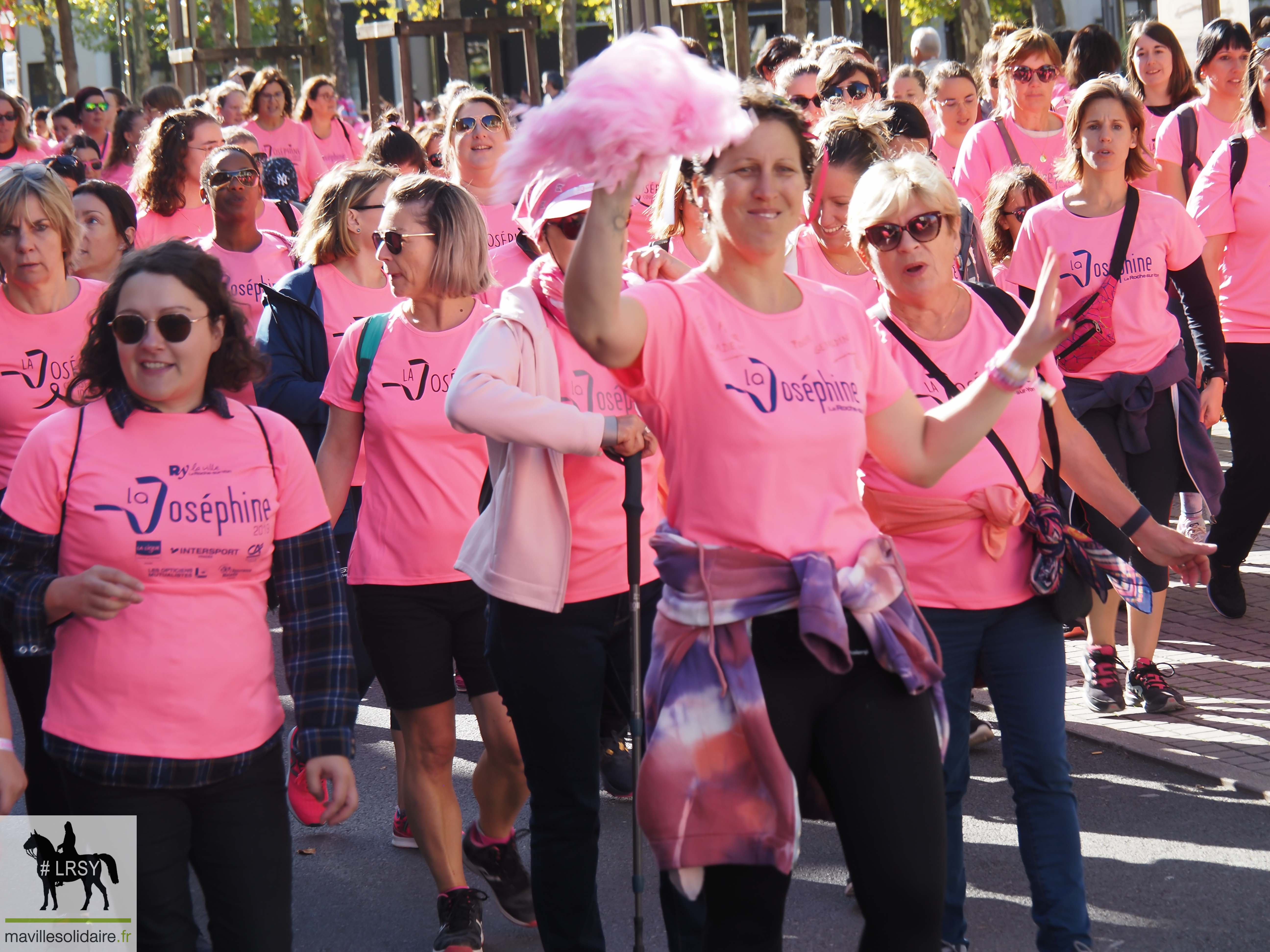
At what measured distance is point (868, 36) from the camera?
163 feet

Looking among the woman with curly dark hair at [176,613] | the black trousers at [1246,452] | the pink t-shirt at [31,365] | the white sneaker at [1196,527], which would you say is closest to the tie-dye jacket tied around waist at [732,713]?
the woman with curly dark hair at [176,613]

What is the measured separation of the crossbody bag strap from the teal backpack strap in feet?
5.07

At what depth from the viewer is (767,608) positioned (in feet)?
10.2

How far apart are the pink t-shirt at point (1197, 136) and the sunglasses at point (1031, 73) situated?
2.23 feet

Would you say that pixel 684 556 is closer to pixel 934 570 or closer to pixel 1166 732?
pixel 934 570

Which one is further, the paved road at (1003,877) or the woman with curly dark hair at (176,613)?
the paved road at (1003,877)

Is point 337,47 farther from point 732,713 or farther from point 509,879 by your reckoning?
point 732,713

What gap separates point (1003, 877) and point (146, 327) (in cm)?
315

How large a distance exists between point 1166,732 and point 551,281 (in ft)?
11.1

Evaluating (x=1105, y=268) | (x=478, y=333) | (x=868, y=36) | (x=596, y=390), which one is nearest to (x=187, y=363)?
(x=478, y=333)

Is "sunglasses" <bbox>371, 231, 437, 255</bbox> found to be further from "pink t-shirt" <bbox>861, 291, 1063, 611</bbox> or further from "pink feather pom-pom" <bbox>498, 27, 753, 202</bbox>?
"pink feather pom-pom" <bbox>498, 27, 753, 202</bbox>

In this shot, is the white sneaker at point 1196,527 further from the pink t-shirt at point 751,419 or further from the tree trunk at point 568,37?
the tree trunk at point 568,37

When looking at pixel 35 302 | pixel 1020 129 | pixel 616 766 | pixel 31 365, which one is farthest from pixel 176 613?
pixel 1020 129

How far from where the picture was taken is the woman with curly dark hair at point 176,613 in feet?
10.8
